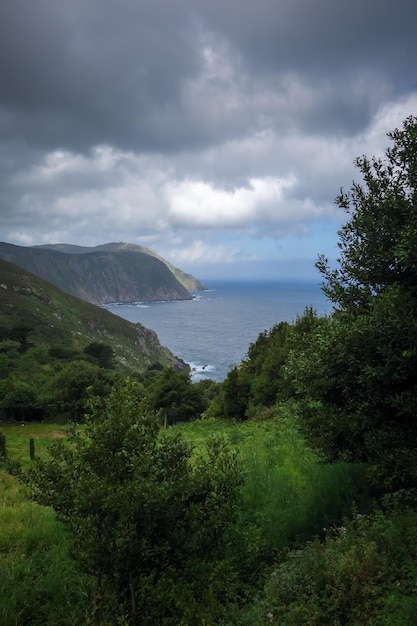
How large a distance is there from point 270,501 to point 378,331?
17.5 feet

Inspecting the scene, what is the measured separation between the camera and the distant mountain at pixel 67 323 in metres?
139

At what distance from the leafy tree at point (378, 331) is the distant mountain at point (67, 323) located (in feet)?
409

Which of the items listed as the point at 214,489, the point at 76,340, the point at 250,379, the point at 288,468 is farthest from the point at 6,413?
the point at 76,340

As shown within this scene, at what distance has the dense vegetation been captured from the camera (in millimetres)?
5078

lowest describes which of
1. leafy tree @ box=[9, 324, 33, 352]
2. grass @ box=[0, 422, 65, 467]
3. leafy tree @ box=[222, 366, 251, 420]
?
grass @ box=[0, 422, 65, 467]

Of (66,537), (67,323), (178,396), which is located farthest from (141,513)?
(67,323)

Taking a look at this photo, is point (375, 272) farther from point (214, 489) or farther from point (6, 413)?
point (6, 413)

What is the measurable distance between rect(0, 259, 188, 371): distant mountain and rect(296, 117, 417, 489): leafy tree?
409 feet

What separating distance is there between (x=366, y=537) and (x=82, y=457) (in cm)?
493

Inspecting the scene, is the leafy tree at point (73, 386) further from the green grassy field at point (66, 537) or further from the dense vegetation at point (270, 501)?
the dense vegetation at point (270, 501)

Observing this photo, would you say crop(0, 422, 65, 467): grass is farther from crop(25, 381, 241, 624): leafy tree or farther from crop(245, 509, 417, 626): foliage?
crop(245, 509, 417, 626): foliage

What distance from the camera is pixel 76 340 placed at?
466 feet

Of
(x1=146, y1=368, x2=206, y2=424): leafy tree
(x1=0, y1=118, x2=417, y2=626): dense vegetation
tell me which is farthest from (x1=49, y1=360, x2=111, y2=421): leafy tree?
(x1=0, y1=118, x2=417, y2=626): dense vegetation

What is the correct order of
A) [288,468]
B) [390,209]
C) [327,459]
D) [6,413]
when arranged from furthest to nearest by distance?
[6,413], [288,468], [327,459], [390,209]
